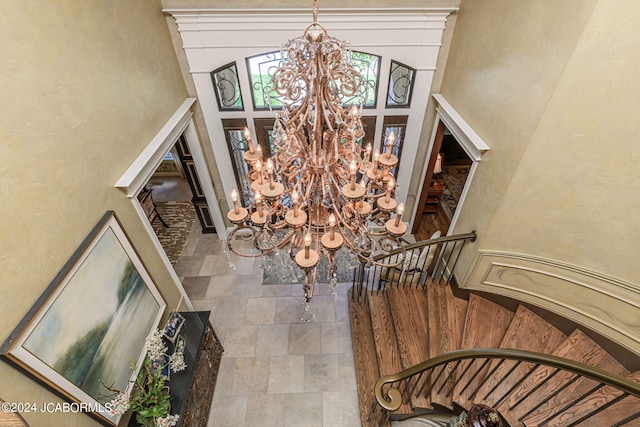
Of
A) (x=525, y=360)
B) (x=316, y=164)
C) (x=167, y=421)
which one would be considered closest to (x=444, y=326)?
(x=525, y=360)

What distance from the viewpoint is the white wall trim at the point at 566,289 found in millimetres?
2529

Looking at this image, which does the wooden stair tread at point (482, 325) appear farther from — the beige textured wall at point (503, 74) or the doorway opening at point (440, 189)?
the doorway opening at point (440, 189)

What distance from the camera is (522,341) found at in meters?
3.07

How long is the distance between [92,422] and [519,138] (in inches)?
165

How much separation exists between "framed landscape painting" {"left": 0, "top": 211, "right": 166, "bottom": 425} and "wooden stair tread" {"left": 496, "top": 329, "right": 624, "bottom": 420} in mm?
3259

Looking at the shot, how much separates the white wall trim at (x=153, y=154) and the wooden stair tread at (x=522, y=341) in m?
3.70

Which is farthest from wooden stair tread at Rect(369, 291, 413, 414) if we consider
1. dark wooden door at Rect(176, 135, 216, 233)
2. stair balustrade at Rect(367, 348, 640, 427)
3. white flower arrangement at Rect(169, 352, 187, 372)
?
dark wooden door at Rect(176, 135, 216, 233)

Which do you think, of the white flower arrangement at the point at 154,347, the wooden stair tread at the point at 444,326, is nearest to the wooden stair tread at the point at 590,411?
the wooden stair tread at the point at 444,326

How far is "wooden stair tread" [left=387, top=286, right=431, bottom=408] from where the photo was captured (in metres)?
3.26

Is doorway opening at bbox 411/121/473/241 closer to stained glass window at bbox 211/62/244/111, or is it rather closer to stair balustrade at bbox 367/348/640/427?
stair balustrade at bbox 367/348/640/427

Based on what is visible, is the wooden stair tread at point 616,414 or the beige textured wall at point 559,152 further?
the wooden stair tread at point 616,414

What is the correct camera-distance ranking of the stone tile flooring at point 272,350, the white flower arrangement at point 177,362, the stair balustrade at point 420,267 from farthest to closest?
the stair balustrade at point 420,267 → the stone tile flooring at point 272,350 → the white flower arrangement at point 177,362

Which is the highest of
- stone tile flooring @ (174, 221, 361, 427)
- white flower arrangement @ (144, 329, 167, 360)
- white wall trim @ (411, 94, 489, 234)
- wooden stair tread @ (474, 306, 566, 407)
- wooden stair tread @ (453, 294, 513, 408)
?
white wall trim @ (411, 94, 489, 234)

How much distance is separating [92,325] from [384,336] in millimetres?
2911
